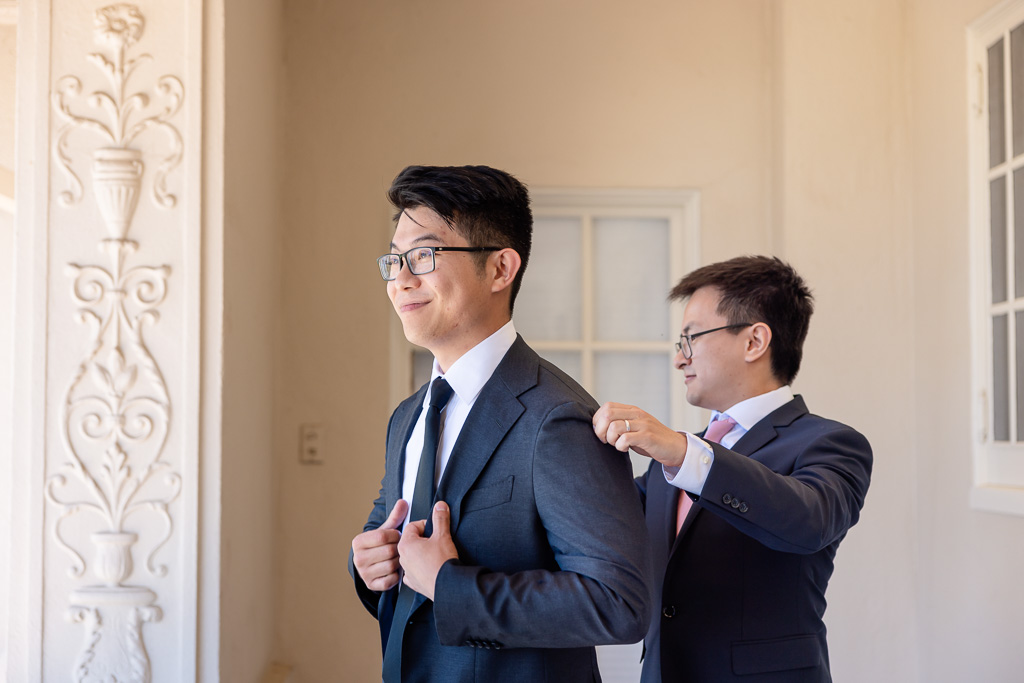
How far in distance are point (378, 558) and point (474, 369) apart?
345mm

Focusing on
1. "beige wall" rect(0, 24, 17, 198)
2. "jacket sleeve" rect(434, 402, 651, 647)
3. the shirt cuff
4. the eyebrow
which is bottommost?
"jacket sleeve" rect(434, 402, 651, 647)

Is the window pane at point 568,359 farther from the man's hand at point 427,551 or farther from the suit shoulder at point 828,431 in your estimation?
the man's hand at point 427,551

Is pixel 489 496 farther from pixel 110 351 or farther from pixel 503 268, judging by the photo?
pixel 110 351

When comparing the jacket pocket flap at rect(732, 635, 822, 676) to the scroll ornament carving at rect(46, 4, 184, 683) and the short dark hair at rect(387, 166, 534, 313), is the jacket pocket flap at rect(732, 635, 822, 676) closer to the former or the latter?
the short dark hair at rect(387, 166, 534, 313)

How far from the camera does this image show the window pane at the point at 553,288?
386cm

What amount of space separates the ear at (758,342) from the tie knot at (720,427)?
15 cm

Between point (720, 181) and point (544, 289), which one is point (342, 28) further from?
point (720, 181)

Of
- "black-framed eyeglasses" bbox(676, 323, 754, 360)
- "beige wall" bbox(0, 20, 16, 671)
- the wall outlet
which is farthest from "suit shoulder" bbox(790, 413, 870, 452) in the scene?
"beige wall" bbox(0, 20, 16, 671)

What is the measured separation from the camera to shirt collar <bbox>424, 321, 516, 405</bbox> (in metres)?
1.50

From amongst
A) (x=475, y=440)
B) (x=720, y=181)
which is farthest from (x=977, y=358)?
(x=475, y=440)

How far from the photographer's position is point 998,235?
3.01 metres

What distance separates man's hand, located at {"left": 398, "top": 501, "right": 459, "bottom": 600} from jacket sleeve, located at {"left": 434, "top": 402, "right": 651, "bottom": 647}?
26 millimetres

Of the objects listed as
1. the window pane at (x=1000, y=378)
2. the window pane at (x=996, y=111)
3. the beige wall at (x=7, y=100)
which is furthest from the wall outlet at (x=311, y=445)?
the window pane at (x=996, y=111)

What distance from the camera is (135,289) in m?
2.53
